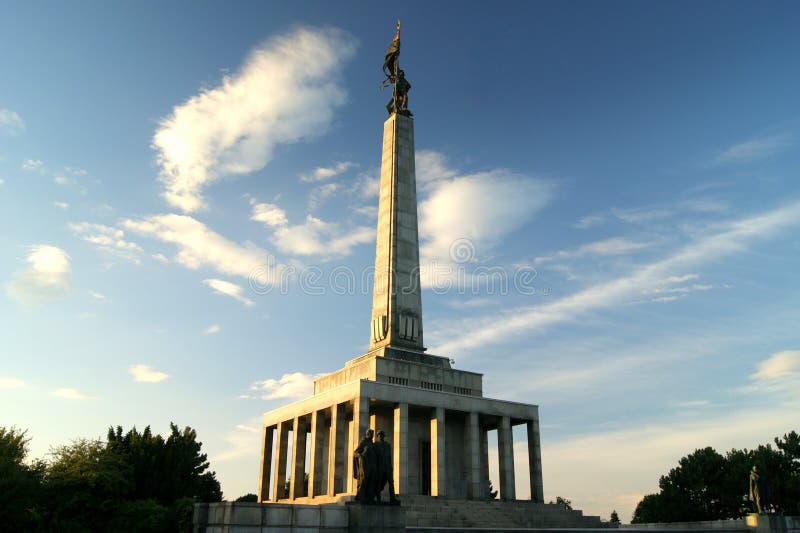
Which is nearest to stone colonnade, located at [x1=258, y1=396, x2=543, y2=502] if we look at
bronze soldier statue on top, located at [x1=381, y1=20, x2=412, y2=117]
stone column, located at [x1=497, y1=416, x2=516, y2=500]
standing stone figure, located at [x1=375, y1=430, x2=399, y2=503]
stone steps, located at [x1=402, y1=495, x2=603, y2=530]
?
stone column, located at [x1=497, y1=416, x2=516, y2=500]

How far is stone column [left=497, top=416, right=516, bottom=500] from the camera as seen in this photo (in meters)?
36.4

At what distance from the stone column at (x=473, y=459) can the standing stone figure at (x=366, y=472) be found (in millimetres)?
17509

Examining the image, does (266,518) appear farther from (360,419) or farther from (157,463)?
(157,463)

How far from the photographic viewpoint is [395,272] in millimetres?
39844

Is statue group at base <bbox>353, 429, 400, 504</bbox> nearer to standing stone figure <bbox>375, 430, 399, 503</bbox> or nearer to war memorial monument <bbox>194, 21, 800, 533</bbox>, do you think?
standing stone figure <bbox>375, 430, 399, 503</bbox>

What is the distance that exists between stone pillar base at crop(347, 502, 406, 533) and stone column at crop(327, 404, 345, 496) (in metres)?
15.1

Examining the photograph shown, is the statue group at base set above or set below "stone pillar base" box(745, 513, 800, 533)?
above

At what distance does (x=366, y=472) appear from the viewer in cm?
1903

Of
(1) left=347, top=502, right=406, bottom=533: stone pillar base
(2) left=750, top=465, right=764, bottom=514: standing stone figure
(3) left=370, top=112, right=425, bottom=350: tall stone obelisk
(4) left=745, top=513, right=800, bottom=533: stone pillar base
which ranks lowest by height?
(4) left=745, top=513, right=800, bottom=533: stone pillar base

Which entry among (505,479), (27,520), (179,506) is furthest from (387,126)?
(27,520)

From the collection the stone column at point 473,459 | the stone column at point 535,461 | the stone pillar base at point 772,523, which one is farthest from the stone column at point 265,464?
the stone pillar base at point 772,523

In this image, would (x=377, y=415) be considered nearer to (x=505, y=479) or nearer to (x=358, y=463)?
(x=505, y=479)

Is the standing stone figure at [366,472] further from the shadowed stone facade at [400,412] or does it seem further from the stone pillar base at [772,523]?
the stone pillar base at [772,523]

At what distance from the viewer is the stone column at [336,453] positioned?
111 feet
